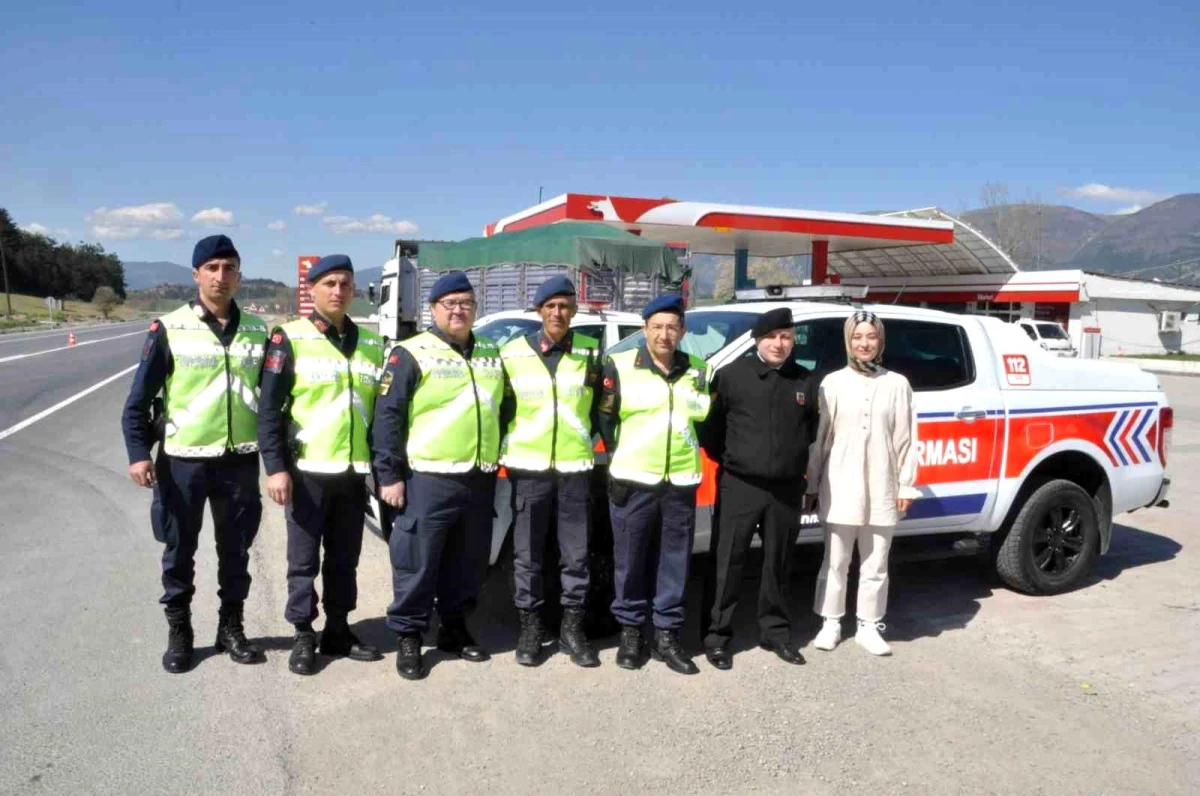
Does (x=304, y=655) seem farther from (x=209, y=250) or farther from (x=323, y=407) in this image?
(x=209, y=250)

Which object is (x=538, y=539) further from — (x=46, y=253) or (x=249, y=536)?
(x=46, y=253)

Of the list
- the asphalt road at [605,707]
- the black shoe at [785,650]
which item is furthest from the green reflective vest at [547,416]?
the black shoe at [785,650]

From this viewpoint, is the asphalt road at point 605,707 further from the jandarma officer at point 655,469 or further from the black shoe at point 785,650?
the jandarma officer at point 655,469

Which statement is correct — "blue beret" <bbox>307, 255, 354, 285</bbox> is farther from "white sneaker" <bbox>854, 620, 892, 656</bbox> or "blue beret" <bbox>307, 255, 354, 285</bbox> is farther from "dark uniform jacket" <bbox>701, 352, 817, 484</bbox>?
"white sneaker" <bbox>854, 620, 892, 656</bbox>

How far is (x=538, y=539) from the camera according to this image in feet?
14.0

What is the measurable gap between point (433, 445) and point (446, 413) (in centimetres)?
16

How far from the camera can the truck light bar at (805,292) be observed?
5.60 meters

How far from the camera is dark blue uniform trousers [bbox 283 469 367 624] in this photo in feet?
13.4

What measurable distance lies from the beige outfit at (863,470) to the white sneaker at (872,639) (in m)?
0.04

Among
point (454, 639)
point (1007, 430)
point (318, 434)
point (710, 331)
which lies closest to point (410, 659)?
point (454, 639)

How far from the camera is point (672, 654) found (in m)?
4.29

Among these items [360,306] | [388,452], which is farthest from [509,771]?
[360,306]

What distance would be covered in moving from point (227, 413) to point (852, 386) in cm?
305

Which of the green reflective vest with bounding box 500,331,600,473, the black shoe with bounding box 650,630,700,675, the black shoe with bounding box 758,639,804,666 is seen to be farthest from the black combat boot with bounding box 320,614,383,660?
the black shoe with bounding box 758,639,804,666
